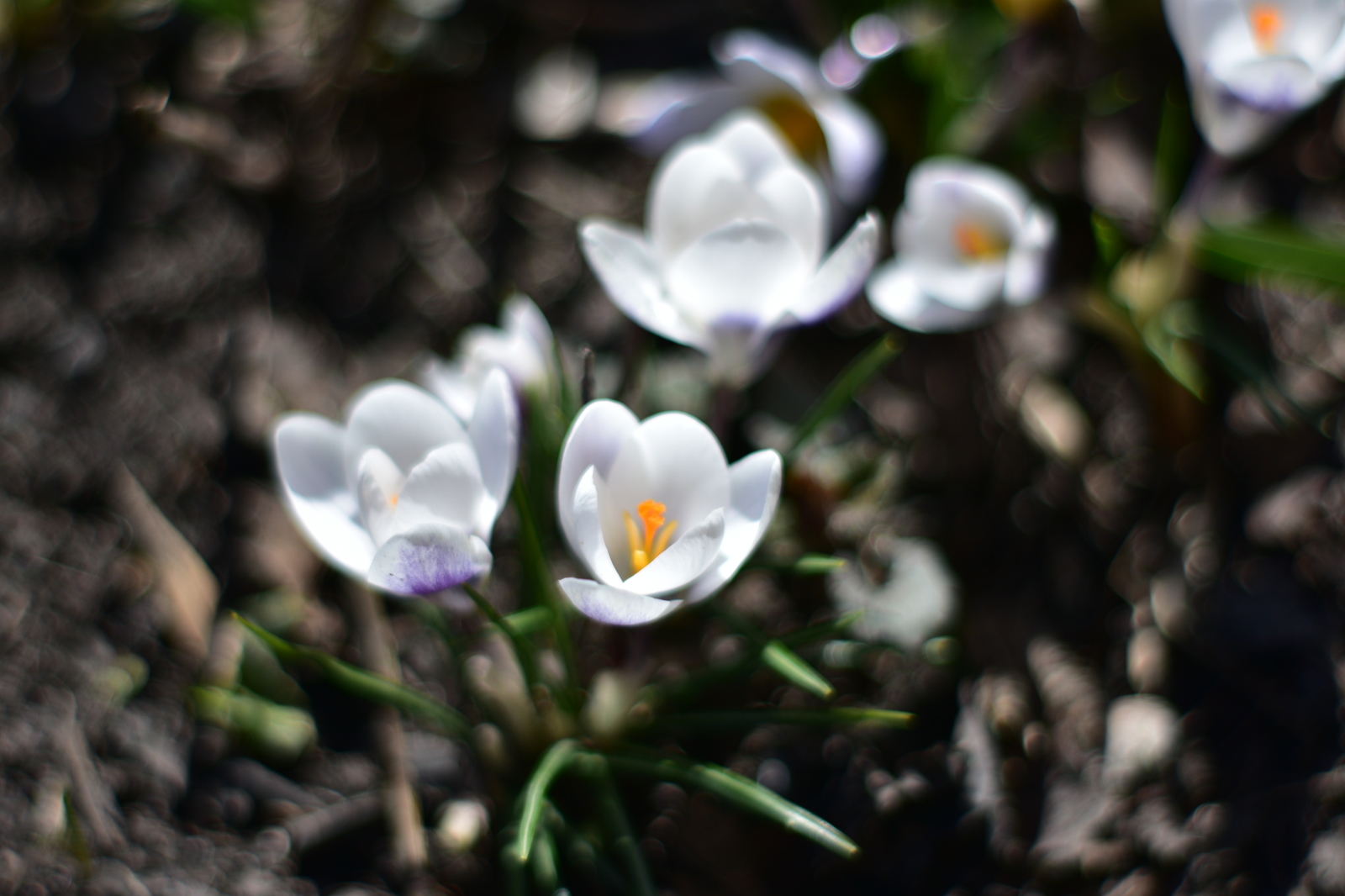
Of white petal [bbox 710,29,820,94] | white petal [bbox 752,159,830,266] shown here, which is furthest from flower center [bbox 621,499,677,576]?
white petal [bbox 710,29,820,94]

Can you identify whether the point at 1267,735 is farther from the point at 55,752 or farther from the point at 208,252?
the point at 208,252

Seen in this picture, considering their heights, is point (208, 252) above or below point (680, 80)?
below

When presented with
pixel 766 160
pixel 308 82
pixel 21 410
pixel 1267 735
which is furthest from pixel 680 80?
pixel 1267 735

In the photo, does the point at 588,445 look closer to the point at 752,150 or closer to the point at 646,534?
the point at 646,534

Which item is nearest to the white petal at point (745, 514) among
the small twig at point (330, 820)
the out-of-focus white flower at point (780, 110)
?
the small twig at point (330, 820)

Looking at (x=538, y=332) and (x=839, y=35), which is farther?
(x=839, y=35)

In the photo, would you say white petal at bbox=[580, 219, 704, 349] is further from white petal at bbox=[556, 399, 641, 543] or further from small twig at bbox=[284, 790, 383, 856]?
small twig at bbox=[284, 790, 383, 856]
